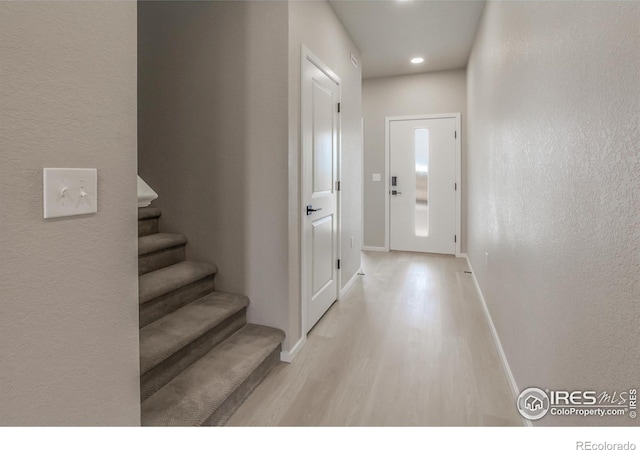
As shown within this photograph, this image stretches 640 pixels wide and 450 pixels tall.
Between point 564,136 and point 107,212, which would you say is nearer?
point 107,212

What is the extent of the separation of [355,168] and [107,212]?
3.20 metres

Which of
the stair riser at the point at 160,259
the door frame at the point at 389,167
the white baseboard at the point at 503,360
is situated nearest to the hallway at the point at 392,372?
the white baseboard at the point at 503,360

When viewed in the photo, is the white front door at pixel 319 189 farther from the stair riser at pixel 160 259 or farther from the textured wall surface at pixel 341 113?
Result: the stair riser at pixel 160 259

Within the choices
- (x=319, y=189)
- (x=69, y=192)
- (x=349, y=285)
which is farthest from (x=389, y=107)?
(x=69, y=192)

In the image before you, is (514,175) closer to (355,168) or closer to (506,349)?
(506,349)

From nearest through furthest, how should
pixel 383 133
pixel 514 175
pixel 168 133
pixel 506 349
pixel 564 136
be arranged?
pixel 564 136
pixel 514 175
pixel 506 349
pixel 168 133
pixel 383 133

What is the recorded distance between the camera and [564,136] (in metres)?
1.21

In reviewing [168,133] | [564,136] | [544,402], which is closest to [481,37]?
[564,136]

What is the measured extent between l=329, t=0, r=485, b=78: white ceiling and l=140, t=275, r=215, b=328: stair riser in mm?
2593

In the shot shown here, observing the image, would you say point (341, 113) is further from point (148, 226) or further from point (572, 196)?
point (572, 196)

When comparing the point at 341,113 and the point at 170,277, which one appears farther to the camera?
the point at 341,113

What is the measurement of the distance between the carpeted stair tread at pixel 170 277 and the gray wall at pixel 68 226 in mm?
791

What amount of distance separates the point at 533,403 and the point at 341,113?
2.73m

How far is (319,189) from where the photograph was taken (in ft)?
9.30
